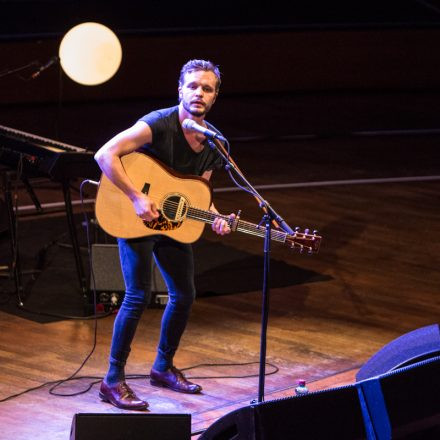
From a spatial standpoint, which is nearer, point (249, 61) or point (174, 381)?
point (174, 381)

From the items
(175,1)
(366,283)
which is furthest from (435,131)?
(366,283)

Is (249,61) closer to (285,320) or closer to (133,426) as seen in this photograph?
(285,320)

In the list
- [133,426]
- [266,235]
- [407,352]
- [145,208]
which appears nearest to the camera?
[407,352]

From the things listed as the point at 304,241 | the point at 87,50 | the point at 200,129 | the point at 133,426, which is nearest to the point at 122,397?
the point at 304,241

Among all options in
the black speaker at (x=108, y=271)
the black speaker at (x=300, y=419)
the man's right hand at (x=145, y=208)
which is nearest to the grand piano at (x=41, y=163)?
the black speaker at (x=108, y=271)

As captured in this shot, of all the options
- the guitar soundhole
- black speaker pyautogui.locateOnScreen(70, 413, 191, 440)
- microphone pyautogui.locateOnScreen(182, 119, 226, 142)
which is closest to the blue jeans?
the guitar soundhole

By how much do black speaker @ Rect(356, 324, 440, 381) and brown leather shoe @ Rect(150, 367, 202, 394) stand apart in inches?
72.4

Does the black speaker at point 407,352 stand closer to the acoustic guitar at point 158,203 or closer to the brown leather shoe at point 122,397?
the acoustic guitar at point 158,203

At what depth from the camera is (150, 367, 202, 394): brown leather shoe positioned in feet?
20.5

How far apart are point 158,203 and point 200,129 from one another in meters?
0.74

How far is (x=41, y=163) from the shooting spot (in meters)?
7.47

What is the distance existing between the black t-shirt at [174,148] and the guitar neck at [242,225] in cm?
22

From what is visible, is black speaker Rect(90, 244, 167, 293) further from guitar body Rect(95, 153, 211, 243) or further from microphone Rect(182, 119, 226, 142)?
microphone Rect(182, 119, 226, 142)

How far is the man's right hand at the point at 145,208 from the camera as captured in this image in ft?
18.6
